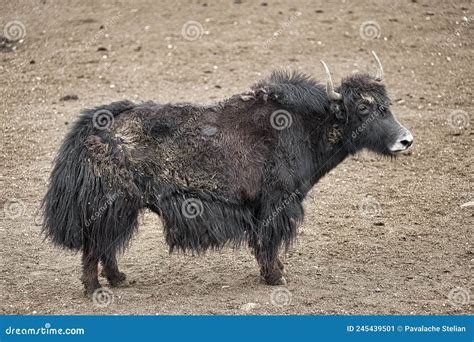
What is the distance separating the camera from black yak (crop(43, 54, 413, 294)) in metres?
6.64

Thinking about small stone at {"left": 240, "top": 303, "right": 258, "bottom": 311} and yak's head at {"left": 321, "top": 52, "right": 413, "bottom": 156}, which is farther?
yak's head at {"left": 321, "top": 52, "right": 413, "bottom": 156}

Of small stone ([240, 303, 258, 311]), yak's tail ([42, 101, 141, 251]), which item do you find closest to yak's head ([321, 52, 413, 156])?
small stone ([240, 303, 258, 311])

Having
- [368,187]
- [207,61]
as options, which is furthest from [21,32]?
[368,187]

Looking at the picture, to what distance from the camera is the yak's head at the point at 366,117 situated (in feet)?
23.7

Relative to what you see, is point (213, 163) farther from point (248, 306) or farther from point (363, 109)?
point (363, 109)

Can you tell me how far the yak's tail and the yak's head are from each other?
6.65 feet

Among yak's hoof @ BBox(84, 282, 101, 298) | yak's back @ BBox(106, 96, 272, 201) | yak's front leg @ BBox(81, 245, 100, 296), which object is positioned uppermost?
yak's back @ BBox(106, 96, 272, 201)

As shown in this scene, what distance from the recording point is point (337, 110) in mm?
7172

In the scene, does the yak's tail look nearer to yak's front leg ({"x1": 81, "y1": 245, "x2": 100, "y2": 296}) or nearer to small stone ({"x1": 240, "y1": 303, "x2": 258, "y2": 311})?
yak's front leg ({"x1": 81, "y1": 245, "x2": 100, "y2": 296})

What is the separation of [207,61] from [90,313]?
23.4 ft

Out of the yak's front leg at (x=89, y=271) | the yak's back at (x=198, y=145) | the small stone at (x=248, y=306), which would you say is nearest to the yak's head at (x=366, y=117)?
the yak's back at (x=198, y=145)

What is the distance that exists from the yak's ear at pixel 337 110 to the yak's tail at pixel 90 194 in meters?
1.93

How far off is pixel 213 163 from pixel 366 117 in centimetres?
150

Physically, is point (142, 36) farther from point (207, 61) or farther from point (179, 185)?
point (179, 185)
